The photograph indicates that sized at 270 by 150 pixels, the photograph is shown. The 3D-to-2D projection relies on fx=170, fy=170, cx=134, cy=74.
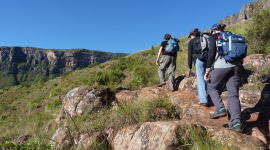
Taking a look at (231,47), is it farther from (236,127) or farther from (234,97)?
(236,127)

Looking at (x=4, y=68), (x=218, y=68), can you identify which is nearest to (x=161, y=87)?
(x=218, y=68)

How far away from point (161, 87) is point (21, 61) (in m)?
178

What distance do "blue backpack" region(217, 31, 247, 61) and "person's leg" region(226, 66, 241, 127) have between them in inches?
9.8

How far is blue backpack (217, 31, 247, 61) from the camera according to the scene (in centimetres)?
289

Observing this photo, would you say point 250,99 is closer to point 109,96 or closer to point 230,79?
point 230,79

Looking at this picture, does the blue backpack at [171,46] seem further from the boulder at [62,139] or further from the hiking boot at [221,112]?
the boulder at [62,139]

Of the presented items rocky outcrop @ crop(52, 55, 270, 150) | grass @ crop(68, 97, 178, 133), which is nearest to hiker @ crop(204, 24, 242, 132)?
rocky outcrop @ crop(52, 55, 270, 150)

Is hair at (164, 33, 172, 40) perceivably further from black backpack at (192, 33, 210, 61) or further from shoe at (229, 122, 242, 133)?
shoe at (229, 122, 242, 133)

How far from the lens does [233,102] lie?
9.52 feet

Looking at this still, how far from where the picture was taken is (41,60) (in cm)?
15650

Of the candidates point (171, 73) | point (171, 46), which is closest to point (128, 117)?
point (171, 73)

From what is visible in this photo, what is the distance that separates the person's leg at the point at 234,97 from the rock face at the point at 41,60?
155384mm

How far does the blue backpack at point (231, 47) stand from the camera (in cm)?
289

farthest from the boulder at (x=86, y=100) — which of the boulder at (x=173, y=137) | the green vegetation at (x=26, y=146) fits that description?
the boulder at (x=173, y=137)
